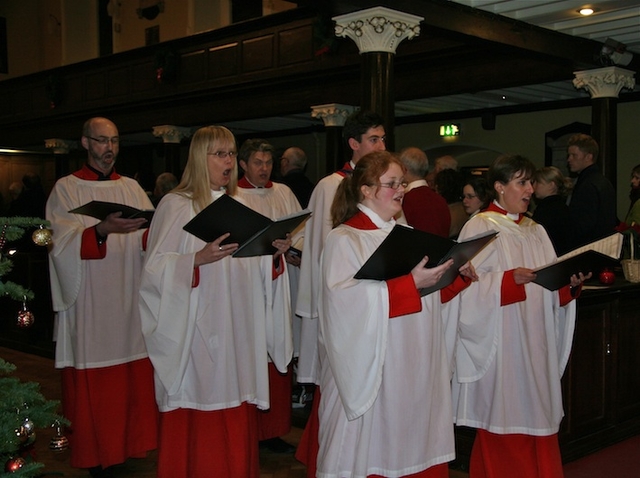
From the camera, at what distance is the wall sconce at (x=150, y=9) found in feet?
53.4

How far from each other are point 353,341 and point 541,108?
→ 10.3 m

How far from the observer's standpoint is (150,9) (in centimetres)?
1653

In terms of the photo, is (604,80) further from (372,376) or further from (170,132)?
(170,132)

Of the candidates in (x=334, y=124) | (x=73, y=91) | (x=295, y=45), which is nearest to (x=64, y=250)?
(x=295, y=45)

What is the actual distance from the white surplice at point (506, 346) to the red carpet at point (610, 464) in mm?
1173

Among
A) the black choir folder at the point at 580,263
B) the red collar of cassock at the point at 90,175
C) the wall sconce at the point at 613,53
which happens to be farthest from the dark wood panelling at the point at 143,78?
the black choir folder at the point at 580,263

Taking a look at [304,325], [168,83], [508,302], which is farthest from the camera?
[168,83]

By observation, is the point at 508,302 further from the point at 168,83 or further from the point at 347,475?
the point at 168,83

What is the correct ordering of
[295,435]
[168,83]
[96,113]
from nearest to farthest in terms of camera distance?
[295,435]
[168,83]
[96,113]

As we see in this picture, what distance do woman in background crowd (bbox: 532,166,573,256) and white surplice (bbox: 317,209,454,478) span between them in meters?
2.87

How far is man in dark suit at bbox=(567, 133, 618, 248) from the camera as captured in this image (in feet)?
21.0

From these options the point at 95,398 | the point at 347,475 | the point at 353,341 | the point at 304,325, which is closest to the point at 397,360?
the point at 353,341

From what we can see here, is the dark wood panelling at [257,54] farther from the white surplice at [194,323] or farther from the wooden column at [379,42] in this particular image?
the white surplice at [194,323]

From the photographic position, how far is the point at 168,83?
13625 mm
